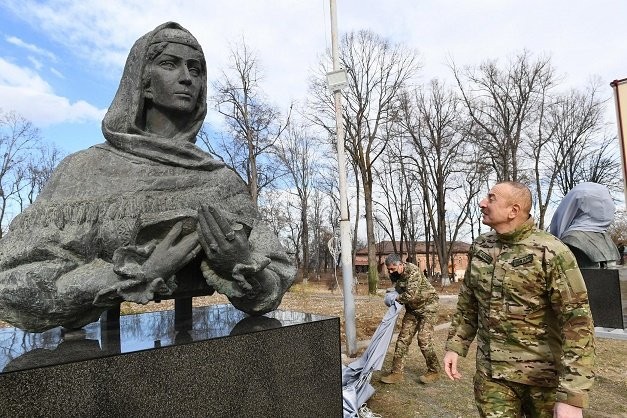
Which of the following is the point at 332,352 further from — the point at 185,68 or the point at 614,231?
the point at 614,231

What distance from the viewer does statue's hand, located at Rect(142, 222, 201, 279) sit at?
2.65 meters

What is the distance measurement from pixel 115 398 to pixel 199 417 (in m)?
0.49

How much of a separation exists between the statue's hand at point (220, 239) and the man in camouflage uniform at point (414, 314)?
4.21 metres

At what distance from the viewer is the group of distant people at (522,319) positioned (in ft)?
7.66

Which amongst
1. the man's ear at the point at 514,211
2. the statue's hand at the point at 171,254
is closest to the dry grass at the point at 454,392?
the man's ear at the point at 514,211

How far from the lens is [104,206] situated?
2873 millimetres

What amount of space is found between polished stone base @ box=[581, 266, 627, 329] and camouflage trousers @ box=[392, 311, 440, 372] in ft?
11.8

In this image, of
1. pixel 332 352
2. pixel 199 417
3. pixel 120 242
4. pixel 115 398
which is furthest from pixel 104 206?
pixel 332 352

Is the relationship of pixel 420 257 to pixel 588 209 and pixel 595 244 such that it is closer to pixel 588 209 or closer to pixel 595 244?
pixel 588 209

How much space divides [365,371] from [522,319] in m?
3.53

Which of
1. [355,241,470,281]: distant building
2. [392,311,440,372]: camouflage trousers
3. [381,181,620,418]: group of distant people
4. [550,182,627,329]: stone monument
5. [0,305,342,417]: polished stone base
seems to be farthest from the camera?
[355,241,470,281]: distant building

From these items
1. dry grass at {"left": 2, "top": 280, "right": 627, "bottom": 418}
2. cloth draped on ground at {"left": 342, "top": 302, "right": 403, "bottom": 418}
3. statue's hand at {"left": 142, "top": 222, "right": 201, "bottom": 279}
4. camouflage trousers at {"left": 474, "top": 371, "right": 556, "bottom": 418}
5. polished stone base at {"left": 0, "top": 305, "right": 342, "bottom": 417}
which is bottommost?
dry grass at {"left": 2, "top": 280, "right": 627, "bottom": 418}

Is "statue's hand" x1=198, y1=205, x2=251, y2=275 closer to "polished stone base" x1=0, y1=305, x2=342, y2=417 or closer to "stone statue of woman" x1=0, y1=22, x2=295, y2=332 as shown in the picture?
"stone statue of woman" x1=0, y1=22, x2=295, y2=332

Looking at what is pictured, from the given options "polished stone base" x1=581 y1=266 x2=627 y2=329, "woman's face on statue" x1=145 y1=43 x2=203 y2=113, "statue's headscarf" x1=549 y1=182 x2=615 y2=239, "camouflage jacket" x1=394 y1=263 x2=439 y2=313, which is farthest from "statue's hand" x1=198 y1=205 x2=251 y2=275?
"statue's headscarf" x1=549 y1=182 x2=615 y2=239
